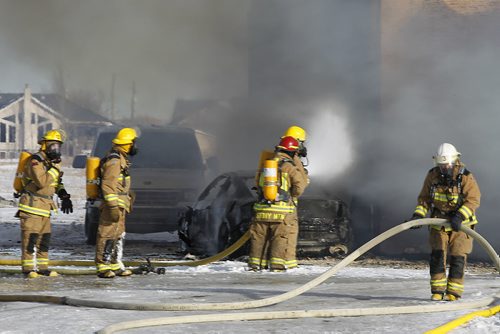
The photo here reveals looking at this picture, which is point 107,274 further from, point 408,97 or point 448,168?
point 408,97

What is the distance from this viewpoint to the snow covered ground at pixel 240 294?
6887 millimetres

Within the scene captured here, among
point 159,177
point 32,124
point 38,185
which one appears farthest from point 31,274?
point 32,124

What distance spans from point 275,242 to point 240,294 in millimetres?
2088

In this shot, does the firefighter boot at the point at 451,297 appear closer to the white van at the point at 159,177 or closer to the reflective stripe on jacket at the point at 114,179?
the reflective stripe on jacket at the point at 114,179

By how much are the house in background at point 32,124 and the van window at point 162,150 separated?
3566 centimetres

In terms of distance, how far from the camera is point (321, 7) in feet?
53.3

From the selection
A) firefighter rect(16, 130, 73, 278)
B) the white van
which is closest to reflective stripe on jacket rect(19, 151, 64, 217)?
firefighter rect(16, 130, 73, 278)

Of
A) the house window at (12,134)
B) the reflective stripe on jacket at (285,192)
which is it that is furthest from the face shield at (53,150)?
the house window at (12,134)

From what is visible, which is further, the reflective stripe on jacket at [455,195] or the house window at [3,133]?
the house window at [3,133]

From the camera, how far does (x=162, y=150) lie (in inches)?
635

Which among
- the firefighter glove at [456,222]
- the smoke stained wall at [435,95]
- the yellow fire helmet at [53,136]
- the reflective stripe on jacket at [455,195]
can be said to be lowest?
the firefighter glove at [456,222]

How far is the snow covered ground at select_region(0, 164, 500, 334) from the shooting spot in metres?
6.89

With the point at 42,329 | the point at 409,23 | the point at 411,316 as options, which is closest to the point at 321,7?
the point at 409,23

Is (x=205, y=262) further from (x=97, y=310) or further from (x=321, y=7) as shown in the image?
(x=321, y=7)
